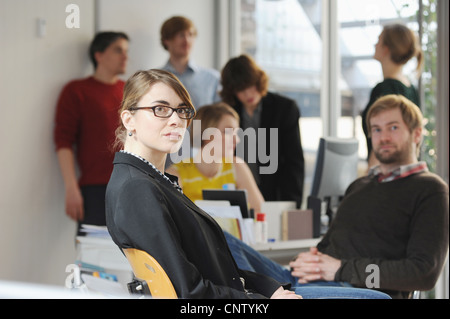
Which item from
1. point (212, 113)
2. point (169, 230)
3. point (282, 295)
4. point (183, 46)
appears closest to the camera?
point (169, 230)

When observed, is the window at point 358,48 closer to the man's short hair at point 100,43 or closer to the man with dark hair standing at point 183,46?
the man with dark hair standing at point 183,46

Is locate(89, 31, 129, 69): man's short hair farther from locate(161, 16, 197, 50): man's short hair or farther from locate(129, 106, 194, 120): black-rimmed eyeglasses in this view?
locate(129, 106, 194, 120): black-rimmed eyeglasses

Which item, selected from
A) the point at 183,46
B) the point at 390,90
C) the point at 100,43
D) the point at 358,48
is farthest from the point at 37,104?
the point at 358,48

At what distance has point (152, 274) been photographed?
112 centimetres

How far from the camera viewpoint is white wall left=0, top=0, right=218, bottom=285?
8.38ft

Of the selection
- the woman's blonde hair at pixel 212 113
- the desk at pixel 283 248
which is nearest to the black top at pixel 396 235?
the desk at pixel 283 248

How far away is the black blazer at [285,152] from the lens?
340 cm

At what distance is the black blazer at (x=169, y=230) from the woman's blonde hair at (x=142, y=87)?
87 millimetres

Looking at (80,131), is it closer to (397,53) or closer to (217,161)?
(217,161)

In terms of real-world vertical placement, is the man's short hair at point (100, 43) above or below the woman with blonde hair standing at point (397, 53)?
above

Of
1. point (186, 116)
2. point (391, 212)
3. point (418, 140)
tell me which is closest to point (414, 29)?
point (418, 140)

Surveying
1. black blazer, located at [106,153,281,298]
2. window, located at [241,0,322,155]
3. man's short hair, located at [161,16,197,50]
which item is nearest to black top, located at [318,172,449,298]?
black blazer, located at [106,153,281,298]

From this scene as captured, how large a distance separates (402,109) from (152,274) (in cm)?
124
